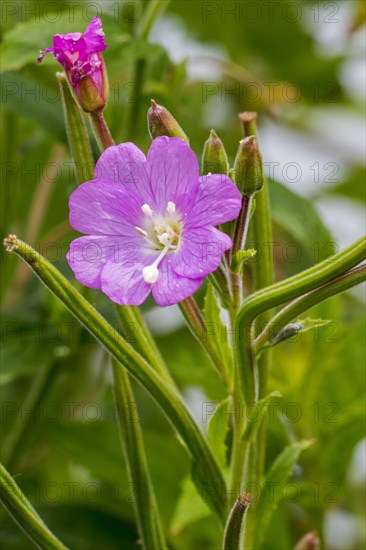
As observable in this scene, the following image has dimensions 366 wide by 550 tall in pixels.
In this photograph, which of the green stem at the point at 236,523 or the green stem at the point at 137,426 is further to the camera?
the green stem at the point at 137,426

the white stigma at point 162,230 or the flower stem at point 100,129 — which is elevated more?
the flower stem at point 100,129

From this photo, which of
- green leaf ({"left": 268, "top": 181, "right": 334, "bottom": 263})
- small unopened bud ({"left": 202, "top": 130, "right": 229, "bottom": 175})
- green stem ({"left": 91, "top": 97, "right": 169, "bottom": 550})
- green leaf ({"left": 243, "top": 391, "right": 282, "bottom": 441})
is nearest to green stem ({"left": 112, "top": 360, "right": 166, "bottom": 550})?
green stem ({"left": 91, "top": 97, "right": 169, "bottom": 550})

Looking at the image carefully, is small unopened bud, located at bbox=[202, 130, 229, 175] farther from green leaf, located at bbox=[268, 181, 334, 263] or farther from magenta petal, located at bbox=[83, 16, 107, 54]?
green leaf, located at bbox=[268, 181, 334, 263]

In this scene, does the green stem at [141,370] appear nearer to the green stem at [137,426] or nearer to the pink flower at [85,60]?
the green stem at [137,426]

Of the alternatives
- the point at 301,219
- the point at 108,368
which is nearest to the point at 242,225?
the point at 301,219

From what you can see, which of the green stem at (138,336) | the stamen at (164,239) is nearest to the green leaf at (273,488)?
the green stem at (138,336)

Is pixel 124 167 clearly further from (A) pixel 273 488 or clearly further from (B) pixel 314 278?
(A) pixel 273 488
